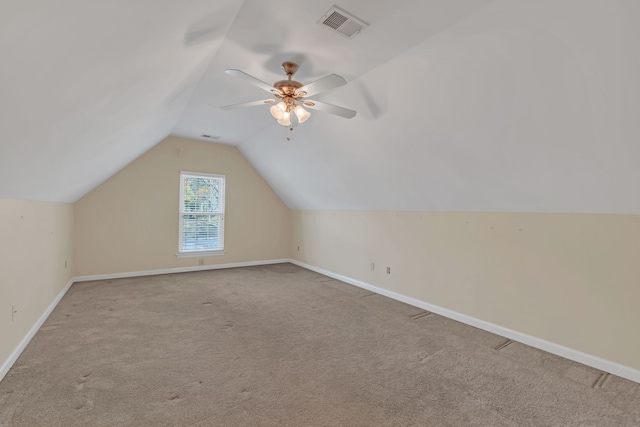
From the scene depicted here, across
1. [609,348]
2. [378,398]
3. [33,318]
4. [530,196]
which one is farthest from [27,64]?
[609,348]

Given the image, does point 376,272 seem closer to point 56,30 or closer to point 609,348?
point 609,348

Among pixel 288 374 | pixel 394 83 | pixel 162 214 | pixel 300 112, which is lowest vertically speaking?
pixel 288 374

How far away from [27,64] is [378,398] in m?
2.54

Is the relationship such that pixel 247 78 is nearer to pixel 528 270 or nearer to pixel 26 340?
pixel 26 340

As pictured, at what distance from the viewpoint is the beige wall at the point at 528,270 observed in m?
2.49

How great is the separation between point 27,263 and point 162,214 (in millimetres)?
2929

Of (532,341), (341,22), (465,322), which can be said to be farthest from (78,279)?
(532,341)

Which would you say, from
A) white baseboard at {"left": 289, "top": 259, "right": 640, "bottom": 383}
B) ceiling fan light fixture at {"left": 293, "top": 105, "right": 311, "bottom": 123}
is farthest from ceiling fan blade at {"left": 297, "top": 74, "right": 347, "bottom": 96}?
white baseboard at {"left": 289, "top": 259, "right": 640, "bottom": 383}

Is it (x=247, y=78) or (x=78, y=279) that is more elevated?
(x=247, y=78)

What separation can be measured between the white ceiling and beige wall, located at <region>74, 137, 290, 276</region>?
5.91 ft

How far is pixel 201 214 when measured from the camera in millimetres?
6055

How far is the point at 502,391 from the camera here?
2195 mm

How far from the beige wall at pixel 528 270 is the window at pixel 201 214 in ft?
10.5

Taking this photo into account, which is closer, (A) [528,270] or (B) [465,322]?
(A) [528,270]
